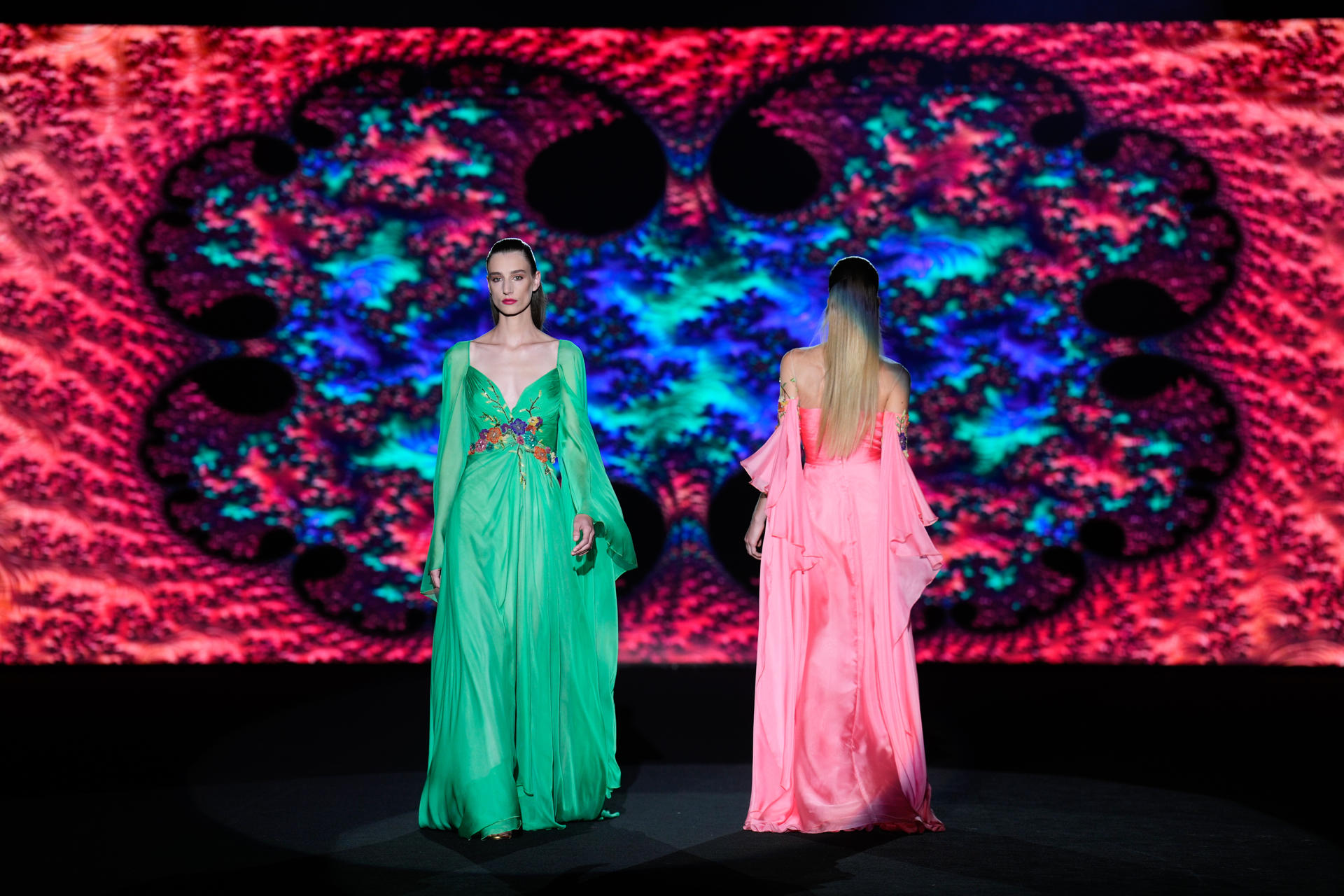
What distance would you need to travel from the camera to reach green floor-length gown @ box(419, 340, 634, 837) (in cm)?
339

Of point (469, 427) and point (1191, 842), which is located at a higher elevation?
point (469, 427)

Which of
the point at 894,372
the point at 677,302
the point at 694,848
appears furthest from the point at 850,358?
A: the point at 677,302

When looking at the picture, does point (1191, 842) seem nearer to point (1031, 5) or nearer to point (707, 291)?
point (707, 291)

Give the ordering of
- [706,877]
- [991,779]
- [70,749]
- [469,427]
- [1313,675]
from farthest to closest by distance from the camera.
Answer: [1313,675], [70,749], [991,779], [469,427], [706,877]

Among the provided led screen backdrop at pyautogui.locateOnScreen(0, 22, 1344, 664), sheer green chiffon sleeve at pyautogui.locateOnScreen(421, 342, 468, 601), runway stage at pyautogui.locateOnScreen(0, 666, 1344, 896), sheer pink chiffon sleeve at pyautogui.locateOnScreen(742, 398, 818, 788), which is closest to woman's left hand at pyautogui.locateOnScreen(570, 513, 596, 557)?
sheer green chiffon sleeve at pyautogui.locateOnScreen(421, 342, 468, 601)

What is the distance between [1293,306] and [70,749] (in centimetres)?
514

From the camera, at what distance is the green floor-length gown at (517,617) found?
3.39 m

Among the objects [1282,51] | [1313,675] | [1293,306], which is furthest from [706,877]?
[1282,51]

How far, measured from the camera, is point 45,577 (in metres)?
6.04

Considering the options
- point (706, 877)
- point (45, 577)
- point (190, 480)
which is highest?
point (190, 480)

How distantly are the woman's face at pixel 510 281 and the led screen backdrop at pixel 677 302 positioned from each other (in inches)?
98.4

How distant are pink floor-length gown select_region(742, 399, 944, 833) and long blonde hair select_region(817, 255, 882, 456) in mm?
45

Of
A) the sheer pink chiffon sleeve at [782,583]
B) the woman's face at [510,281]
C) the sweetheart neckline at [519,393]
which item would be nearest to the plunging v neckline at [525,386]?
the sweetheart neckline at [519,393]

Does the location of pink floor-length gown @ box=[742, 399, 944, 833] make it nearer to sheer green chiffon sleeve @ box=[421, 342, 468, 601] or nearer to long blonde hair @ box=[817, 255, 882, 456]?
long blonde hair @ box=[817, 255, 882, 456]
